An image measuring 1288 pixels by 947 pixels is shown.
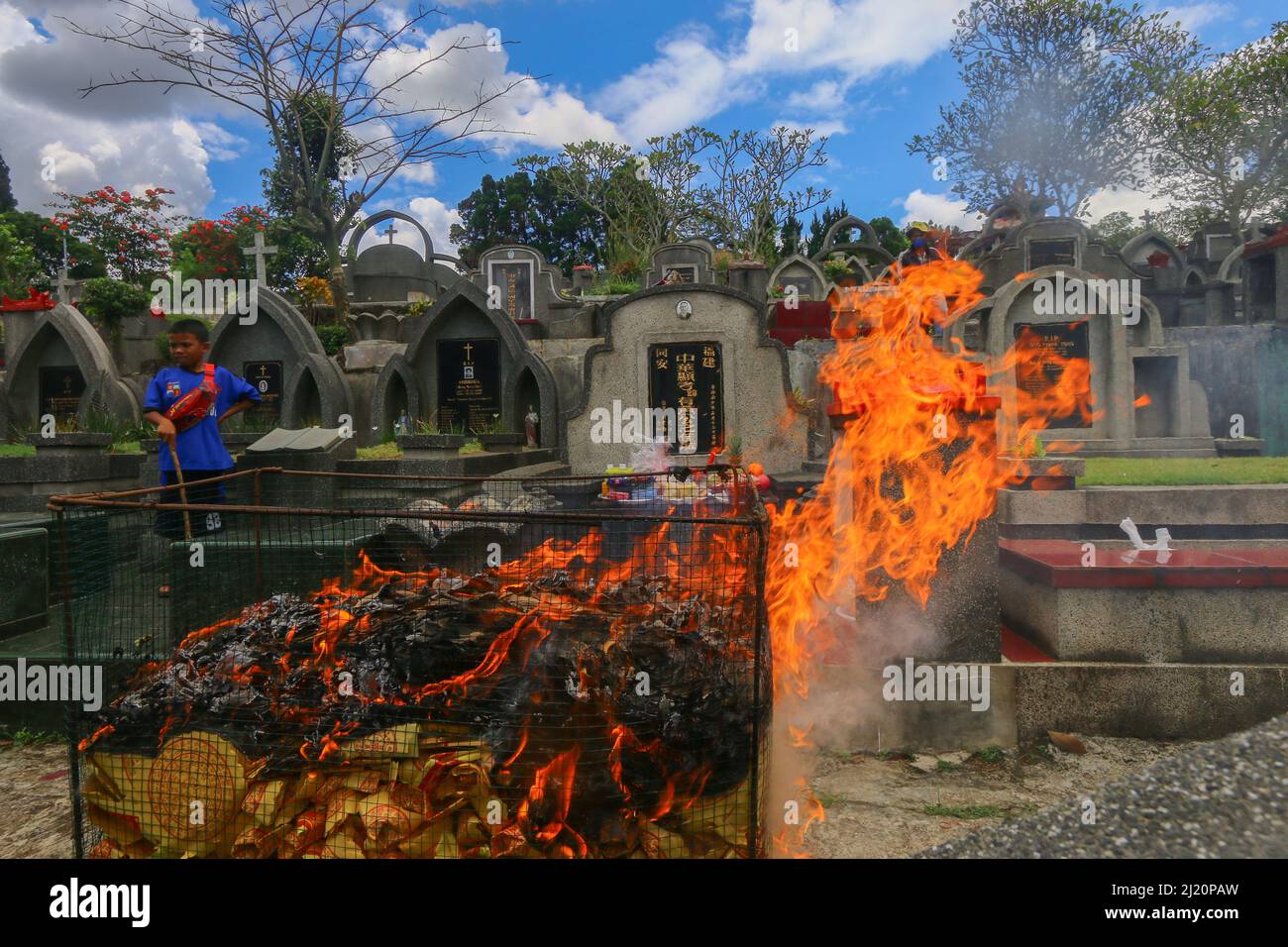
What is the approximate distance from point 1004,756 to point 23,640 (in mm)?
7296

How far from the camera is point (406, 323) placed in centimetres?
1842

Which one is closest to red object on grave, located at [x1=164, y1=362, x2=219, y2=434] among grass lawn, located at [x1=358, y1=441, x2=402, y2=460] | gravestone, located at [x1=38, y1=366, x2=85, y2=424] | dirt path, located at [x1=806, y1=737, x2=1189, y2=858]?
dirt path, located at [x1=806, y1=737, x2=1189, y2=858]

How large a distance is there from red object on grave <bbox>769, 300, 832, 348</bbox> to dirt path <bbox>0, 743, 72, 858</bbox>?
15.9m

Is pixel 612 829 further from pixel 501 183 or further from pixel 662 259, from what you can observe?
pixel 501 183

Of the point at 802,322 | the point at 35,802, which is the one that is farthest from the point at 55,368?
the point at 802,322

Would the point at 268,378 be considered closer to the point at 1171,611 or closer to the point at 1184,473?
the point at 1184,473

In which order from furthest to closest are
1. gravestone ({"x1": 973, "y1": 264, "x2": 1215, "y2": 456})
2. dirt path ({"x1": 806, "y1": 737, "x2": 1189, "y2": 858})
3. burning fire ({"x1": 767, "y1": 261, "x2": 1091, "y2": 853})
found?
gravestone ({"x1": 973, "y1": 264, "x2": 1215, "y2": 456}) → burning fire ({"x1": 767, "y1": 261, "x2": 1091, "y2": 853}) → dirt path ({"x1": 806, "y1": 737, "x2": 1189, "y2": 858})

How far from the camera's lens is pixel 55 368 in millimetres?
16812

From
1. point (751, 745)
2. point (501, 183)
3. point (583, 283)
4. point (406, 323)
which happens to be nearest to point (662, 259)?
point (583, 283)

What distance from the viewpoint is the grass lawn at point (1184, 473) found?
25.6ft

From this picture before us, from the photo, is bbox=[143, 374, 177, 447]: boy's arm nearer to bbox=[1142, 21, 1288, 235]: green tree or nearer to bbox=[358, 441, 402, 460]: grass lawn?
bbox=[358, 441, 402, 460]: grass lawn
